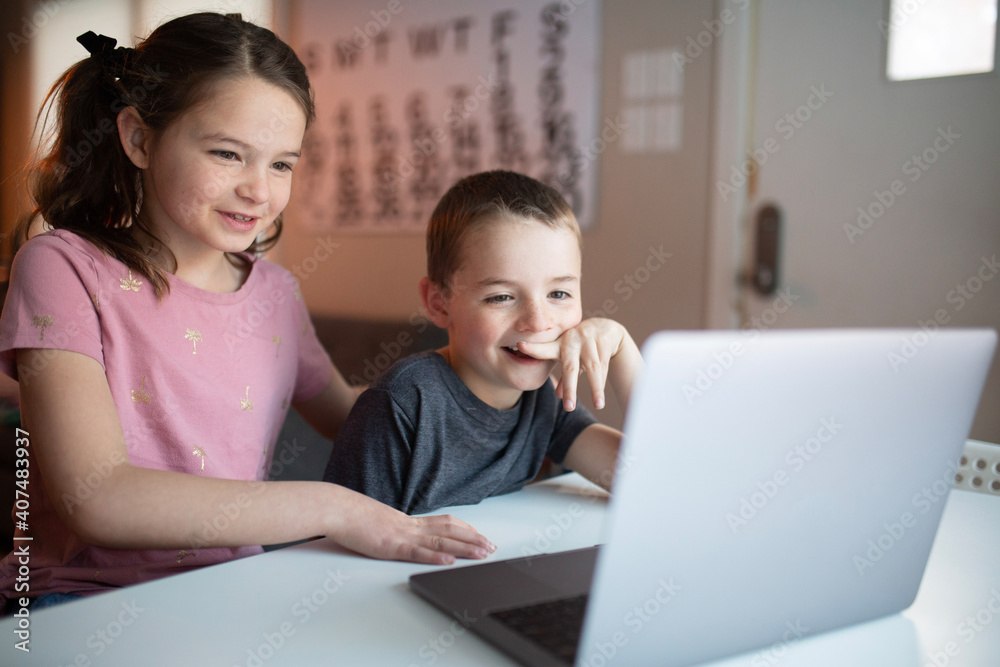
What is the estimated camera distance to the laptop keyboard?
52 centimetres

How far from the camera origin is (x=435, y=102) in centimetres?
306

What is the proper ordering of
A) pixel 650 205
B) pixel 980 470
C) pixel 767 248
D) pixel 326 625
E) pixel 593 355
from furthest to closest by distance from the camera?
pixel 650 205 < pixel 767 248 < pixel 980 470 < pixel 593 355 < pixel 326 625

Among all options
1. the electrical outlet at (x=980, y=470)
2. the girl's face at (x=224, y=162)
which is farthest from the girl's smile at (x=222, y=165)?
the electrical outlet at (x=980, y=470)

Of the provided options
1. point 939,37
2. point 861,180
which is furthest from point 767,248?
point 939,37

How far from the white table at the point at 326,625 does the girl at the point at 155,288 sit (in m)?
0.09

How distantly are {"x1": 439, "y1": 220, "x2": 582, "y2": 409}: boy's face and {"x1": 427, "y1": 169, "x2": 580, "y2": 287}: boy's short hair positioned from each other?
2cm

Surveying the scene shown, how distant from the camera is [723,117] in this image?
2.35m

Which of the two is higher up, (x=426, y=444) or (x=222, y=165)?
(x=222, y=165)

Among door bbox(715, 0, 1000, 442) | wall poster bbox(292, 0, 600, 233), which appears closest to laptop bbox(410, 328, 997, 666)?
door bbox(715, 0, 1000, 442)

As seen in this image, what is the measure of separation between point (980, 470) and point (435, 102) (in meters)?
2.47

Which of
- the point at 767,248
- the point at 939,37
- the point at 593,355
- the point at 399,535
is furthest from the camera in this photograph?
the point at 767,248

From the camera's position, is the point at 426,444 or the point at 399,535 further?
the point at 426,444

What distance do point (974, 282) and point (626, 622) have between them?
1.98 meters

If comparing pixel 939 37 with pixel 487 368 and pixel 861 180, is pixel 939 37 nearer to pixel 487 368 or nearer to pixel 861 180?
pixel 861 180
